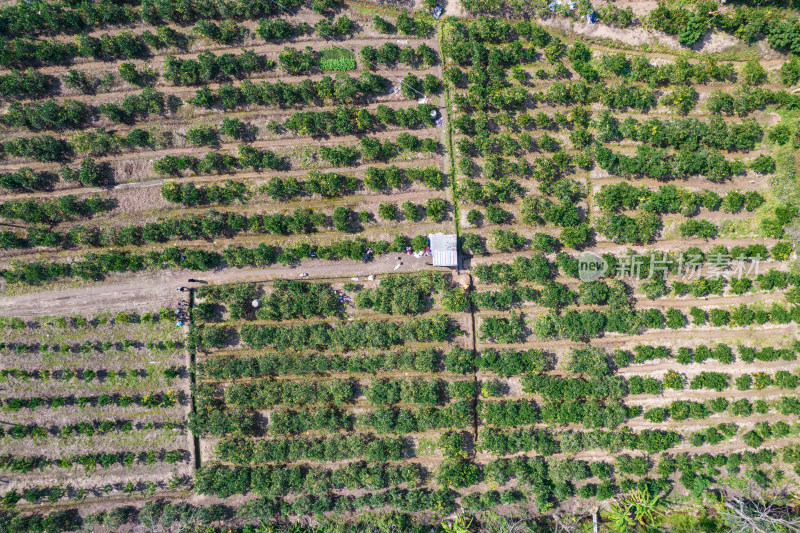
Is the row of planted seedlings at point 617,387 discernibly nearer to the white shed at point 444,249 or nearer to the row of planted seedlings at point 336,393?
the white shed at point 444,249

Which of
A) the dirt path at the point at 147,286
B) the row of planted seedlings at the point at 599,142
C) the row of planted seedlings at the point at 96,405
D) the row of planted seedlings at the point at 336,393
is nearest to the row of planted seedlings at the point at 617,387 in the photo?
the row of planted seedlings at the point at 336,393

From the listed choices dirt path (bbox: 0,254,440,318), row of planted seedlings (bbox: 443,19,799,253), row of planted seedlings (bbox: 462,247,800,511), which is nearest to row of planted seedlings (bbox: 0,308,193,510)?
dirt path (bbox: 0,254,440,318)

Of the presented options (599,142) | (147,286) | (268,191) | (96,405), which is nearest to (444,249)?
(268,191)

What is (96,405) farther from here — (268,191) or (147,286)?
(268,191)

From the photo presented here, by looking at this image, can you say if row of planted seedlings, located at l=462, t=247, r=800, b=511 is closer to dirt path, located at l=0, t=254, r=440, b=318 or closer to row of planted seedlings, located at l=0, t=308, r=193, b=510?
dirt path, located at l=0, t=254, r=440, b=318

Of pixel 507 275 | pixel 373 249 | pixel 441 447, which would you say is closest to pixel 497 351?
pixel 507 275

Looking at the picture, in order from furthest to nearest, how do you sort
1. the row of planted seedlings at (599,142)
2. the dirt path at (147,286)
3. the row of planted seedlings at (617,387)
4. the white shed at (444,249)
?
1. the dirt path at (147,286)
2. the row of planted seedlings at (599,142)
3. the row of planted seedlings at (617,387)
4. the white shed at (444,249)

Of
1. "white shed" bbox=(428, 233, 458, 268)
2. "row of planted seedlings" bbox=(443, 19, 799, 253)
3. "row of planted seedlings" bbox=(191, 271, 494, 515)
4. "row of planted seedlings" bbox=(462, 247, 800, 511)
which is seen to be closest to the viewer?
"white shed" bbox=(428, 233, 458, 268)

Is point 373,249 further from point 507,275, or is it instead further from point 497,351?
point 497,351
